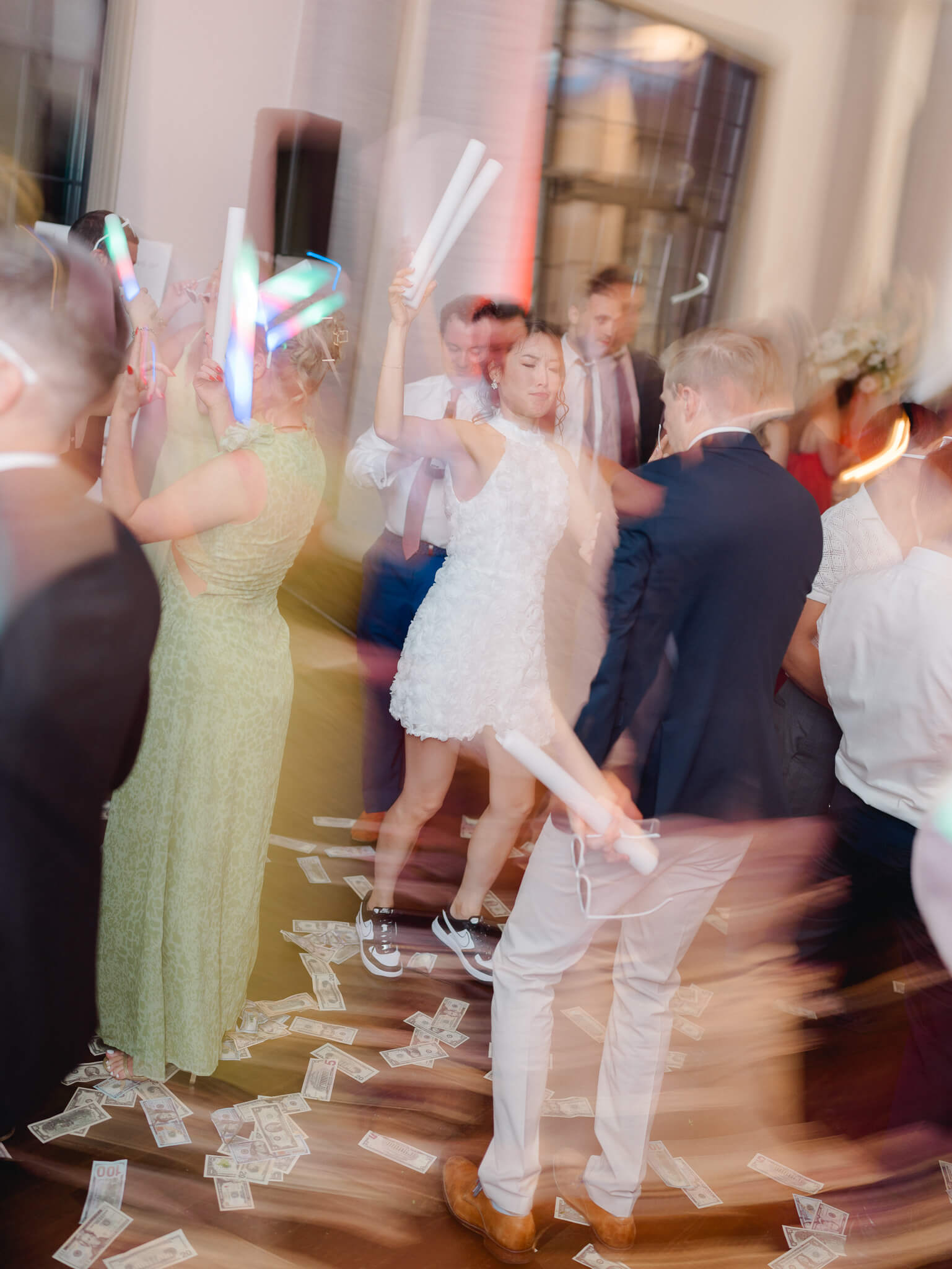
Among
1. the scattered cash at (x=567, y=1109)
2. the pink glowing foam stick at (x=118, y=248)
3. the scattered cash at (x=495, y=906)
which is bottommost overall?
the scattered cash at (x=495, y=906)

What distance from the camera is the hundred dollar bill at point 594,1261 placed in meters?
1.79

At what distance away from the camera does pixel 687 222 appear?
21.3ft

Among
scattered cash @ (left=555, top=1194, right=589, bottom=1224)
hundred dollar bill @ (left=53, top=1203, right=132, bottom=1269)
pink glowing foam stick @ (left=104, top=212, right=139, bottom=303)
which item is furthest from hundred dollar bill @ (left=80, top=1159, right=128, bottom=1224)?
pink glowing foam stick @ (left=104, top=212, right=139, bottom=303)

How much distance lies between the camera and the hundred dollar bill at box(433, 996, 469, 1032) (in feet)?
7.82

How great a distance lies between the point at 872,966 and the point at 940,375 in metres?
3.58

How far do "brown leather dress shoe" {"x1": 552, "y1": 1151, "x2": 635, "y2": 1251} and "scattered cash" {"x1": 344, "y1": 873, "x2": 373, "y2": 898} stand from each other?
1.03 m

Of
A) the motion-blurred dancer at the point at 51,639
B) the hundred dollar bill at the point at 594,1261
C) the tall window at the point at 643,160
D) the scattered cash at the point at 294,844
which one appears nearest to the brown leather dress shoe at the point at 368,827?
the scattered cash at the point at 294,844

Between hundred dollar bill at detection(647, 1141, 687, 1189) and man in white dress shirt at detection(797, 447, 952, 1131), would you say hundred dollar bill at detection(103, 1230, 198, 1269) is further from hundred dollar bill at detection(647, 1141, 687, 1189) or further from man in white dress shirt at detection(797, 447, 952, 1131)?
man in white dress shirt at detection(797, 447, 952, 1131)

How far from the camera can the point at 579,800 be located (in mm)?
1543

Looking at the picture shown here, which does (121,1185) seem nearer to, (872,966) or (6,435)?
(6,435)

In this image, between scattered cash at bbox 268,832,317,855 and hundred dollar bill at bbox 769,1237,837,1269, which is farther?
scattered cash at bbox 268,832,317,855

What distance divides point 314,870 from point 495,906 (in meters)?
0.54

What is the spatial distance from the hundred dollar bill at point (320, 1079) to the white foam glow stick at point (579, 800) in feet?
2.86

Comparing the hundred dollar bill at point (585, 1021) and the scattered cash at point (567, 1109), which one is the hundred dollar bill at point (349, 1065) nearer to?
the scattered cash at point (567, 1109)
